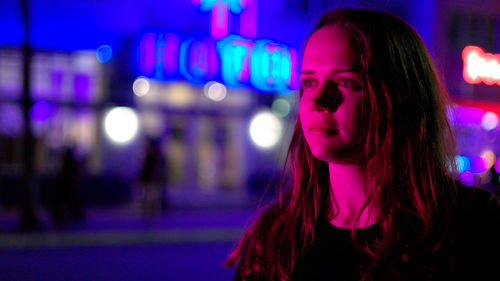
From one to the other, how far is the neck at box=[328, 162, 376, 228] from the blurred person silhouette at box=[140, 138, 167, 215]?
11.4 metres

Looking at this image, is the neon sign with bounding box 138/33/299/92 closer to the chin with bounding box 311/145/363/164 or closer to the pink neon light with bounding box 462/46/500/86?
the pink neon light with bounding box 462/46/500/86

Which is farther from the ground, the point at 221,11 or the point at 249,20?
the point at 221,11

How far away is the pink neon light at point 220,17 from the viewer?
52.0ft

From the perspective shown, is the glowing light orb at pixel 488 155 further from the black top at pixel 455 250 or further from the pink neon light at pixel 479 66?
the black top at pixel 455 250

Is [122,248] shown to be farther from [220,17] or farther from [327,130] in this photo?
[220,17]

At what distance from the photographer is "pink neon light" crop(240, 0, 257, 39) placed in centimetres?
1639

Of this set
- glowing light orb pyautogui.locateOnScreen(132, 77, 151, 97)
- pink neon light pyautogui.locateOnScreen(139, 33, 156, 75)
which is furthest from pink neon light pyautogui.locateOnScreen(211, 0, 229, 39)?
glowing light orb pyautogui.locateOnScreen(132, 77, 151, 97)

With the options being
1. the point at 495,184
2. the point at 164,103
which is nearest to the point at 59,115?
the point at 164,103

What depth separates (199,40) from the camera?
15320mm

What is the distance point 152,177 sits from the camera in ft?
41.7

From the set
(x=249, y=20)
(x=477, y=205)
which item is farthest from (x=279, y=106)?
(x=477, y=205)

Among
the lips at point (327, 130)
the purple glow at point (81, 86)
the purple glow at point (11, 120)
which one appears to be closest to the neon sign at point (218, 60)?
the purple glow at point (81, 86)

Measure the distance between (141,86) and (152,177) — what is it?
15.7 feet

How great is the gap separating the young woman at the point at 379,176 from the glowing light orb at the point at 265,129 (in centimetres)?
1748
